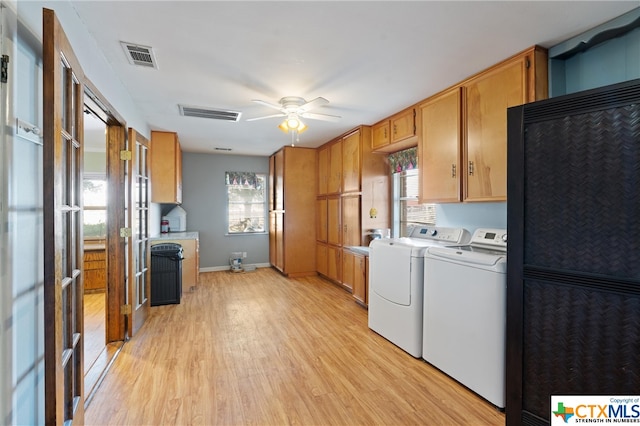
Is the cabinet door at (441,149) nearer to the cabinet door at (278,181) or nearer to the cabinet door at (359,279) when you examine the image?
the cabinet door at (359,279)

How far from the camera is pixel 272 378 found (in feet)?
7.52

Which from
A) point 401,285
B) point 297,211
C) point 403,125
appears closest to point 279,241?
point 297,211

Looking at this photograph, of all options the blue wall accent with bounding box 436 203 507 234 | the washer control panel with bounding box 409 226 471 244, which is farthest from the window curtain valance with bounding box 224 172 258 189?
the blue wall accent with bounding box 436 203 507 234

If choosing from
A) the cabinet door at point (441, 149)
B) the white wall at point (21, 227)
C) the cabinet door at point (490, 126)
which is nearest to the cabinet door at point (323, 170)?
the cabinet door at point (441, 149)

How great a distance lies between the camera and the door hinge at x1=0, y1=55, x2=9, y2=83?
1.07 metres

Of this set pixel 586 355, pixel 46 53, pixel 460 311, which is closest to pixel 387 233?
pixel 460 311

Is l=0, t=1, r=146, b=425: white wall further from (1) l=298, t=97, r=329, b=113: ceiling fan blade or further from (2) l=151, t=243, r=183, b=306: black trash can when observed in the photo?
(2) l=151, t=243, r=183, b=306: black trash can

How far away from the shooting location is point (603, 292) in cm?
149

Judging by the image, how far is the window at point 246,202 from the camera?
21.2 feet

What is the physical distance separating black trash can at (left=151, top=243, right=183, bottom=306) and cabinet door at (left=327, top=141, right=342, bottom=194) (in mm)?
2534

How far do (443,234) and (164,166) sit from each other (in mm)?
3993

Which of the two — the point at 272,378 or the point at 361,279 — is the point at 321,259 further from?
the point at 272,378

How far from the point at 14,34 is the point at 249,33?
1.22 metres

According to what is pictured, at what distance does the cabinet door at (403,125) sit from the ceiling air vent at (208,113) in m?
1.90
